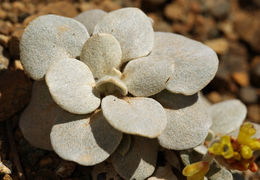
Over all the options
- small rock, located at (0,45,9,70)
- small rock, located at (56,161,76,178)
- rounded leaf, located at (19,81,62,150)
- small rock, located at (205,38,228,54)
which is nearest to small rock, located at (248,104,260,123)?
small rock, located at (205,38,228,54)

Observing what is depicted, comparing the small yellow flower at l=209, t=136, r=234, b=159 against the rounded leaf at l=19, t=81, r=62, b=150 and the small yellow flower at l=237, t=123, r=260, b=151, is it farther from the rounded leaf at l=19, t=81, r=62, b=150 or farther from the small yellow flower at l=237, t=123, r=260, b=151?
the rounded leaf at l=19, t=81, r=62, b=150

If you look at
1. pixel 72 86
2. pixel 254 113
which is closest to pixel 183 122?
pixel 72 86

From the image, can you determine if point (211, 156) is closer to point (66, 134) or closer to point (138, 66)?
point (138, 66)

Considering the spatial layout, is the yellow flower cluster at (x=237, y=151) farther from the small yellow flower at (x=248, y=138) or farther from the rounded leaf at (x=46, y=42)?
the rounded leaf at (x=46, y=42)

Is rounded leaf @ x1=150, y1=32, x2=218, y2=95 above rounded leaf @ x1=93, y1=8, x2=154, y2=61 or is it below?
below

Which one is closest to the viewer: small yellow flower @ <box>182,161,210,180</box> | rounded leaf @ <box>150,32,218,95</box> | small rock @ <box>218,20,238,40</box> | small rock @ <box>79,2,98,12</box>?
small yellow flower @ <box>182,161,210,180</box>

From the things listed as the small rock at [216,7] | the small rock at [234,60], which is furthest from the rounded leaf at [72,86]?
the small rock at [216,7]

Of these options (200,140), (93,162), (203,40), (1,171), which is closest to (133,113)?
(93,162)
